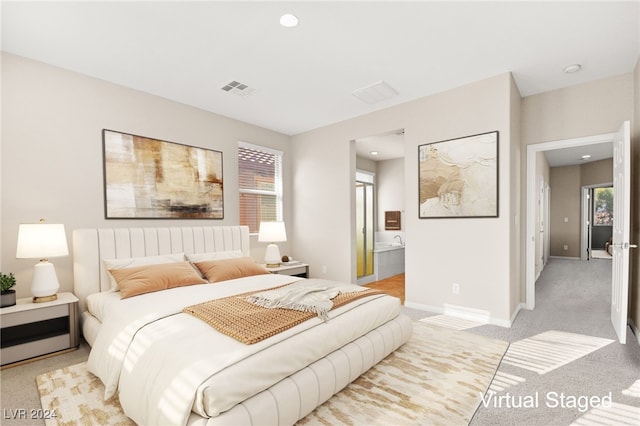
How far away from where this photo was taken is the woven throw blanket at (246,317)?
5.75 feet

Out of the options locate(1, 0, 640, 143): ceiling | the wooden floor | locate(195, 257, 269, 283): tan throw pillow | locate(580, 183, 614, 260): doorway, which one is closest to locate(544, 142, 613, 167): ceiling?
locate(580, 183, 614, 260): doorway

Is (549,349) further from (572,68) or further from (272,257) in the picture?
(272,257)

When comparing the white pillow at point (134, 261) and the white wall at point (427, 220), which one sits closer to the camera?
the white pillow at point (134, 261)

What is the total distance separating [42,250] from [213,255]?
1.56m

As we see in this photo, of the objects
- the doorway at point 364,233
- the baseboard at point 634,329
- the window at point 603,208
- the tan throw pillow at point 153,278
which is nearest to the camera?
the tan throw pillow at point 153,278

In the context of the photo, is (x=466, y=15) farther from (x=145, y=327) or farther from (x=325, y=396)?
(x=145, y=327)

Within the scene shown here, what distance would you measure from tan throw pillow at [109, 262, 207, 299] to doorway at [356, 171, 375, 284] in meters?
3.37

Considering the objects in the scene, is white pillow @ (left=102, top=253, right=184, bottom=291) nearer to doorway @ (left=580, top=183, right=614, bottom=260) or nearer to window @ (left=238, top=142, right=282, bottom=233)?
window @ (left=238, top=142, right=282, bottom=233)

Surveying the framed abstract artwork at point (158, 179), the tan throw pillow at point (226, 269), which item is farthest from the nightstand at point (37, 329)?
the tan throw pillow at point (226, 269)

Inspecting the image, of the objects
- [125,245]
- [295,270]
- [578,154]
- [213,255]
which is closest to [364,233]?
[295,270]

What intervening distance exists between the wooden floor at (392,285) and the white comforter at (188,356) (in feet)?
8.62

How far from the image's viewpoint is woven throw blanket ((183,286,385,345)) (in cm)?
175

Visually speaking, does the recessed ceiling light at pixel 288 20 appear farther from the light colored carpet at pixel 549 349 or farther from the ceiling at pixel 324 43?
the light colored carpet at pixel 549 349

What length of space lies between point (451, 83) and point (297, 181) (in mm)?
2830
